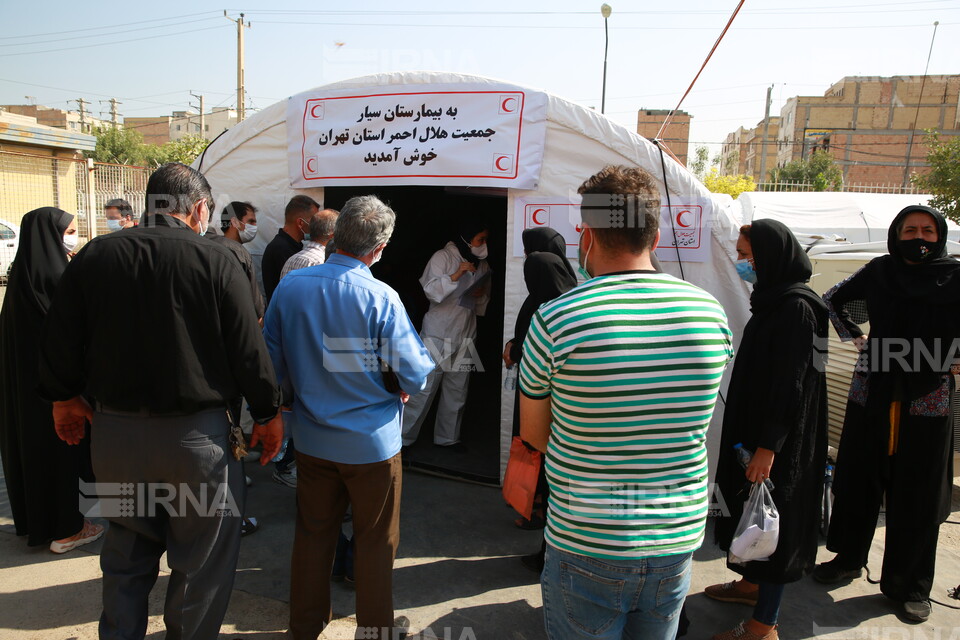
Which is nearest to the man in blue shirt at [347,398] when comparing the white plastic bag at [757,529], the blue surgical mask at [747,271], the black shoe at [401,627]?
the black shoe at [401,627]

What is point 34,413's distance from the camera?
11.2 feet

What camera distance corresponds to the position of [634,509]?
158 cm

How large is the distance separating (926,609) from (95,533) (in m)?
4.58

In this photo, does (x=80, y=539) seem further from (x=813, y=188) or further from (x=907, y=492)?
(x=813, y=188)

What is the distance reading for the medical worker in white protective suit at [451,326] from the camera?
A: 5.11 meters

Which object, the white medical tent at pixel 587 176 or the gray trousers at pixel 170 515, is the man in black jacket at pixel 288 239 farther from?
the gray trousers at pixel 170 515

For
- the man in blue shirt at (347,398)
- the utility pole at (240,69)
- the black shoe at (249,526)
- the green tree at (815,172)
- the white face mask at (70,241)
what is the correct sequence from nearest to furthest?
the man in blue shirt at (347,398), the white face mask at (70,241), the black shoe at (249,526), the utility pole at (240,69), the green tree at (815,172)

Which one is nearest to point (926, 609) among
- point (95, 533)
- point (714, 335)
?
point (714, 335)

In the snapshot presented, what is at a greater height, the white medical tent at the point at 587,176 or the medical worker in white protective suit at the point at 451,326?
the white medical tent at the point at 587,176

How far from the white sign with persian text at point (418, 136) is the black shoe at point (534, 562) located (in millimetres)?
2402

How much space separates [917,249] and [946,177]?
1247 cm

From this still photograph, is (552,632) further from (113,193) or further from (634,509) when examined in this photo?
(113,193)

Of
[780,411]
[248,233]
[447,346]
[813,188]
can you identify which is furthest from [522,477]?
[813,188]

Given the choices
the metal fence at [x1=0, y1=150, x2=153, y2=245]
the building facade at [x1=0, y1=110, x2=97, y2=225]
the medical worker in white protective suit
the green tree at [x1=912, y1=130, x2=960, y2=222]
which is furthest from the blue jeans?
the building facade at [x1=0, y1=110, x2=97, y2=225]
